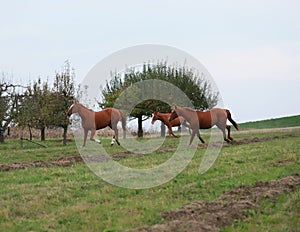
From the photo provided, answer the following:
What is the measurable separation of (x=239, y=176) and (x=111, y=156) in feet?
24.1

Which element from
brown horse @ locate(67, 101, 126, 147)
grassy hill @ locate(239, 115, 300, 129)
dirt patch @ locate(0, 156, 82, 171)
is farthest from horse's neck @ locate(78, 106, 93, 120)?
grassy hill @ locate(239, 115, 300, 129)

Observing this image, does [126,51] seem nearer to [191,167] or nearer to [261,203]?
[191,167]

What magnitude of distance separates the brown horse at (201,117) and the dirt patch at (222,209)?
11676mm

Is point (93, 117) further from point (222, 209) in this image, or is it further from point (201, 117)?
point (222, 209)

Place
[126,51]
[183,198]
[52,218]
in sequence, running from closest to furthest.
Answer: [52,218]
[183,198]
[126,51]

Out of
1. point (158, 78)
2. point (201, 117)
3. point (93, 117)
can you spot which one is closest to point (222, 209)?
point (201, 117)

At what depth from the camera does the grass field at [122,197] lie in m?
8.73

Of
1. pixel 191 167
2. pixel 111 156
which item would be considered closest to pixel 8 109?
pixel 111 156

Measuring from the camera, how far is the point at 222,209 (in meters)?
9.36

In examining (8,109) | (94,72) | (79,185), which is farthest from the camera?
(8,109)

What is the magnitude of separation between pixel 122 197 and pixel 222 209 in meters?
2.59

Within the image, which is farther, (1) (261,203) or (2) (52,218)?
(1) (261,203)

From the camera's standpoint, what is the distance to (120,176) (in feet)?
45.0

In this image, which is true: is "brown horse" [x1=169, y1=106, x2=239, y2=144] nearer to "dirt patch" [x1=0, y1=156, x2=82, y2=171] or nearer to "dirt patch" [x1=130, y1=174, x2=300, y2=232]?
"dirt patch" [x1=0, y1=156, x2=82, y2=171]
